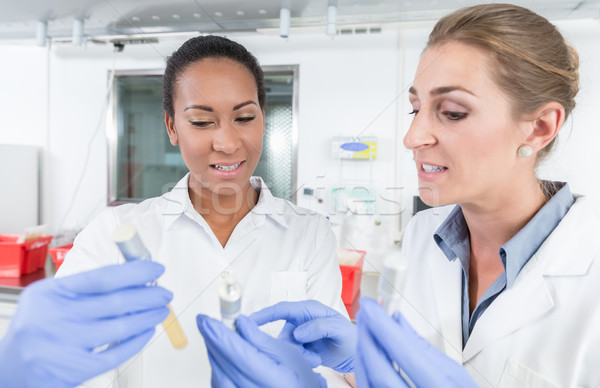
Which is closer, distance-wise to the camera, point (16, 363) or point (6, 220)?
point (16, 363)

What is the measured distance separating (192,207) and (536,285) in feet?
2.60

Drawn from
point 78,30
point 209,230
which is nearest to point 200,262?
point 209,230

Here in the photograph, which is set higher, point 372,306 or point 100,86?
point 100,86

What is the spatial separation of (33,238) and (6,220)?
439 mm

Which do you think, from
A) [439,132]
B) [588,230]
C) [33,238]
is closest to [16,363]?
[439,132]

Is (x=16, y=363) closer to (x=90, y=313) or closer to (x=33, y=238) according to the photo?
(x=90, y=313)

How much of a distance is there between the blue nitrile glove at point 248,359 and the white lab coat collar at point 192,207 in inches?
15.8

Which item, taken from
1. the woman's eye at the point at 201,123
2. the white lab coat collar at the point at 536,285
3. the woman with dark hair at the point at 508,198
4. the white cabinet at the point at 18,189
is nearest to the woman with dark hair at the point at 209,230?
the woman's eye at the point at 201,123

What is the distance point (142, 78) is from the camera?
1825mm

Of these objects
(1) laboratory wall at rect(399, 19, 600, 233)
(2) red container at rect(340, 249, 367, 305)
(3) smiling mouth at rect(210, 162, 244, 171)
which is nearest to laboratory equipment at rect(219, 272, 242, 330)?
(3) smiling mouth at rect(210, 162, 244, 171)

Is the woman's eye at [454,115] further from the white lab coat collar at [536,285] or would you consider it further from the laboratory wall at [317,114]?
the laboratory wall at [317,114]

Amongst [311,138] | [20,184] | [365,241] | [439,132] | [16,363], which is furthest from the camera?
[20,184]

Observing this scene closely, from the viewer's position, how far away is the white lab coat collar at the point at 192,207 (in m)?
0.88

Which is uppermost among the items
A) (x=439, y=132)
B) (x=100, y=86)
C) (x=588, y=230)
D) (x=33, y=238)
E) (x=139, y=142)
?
(x=100, y=86)
